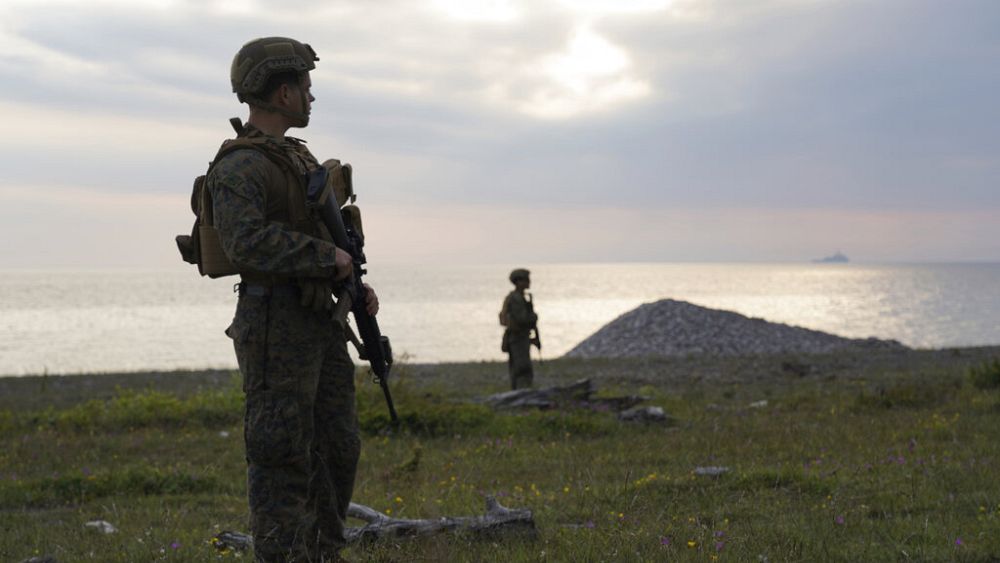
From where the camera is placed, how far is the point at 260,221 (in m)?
4.66

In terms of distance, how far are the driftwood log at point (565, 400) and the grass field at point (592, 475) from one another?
757 millimetres

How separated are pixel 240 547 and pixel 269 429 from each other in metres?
1.80

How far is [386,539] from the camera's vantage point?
584cm

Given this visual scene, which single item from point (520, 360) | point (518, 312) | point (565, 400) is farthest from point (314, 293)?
point (520, 360)

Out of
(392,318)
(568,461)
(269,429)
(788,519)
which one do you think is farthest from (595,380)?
(392,318)

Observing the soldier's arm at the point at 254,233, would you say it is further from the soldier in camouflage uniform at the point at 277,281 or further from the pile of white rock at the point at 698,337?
the pile of white rock at the point at 698,337

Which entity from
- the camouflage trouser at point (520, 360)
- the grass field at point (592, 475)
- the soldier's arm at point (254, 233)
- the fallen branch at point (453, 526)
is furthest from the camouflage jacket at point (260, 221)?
the camouflage trouser at point (520, 360)

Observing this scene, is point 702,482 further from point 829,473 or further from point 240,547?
point 240,547

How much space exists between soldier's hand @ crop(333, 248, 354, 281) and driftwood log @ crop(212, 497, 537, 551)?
1.92 m

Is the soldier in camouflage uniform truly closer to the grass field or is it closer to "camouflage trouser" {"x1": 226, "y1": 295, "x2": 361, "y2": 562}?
"camouflage trouser" {"x1": 226, "y1": 295, "x2": 361, "y2": 562}

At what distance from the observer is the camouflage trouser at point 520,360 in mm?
17266

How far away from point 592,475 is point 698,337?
26.3 meters

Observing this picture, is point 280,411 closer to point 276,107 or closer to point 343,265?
point 343,265

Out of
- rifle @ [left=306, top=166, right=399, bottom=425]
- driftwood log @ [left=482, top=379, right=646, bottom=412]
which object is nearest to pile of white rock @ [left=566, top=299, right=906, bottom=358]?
driftwood log @ [left=482, top=379, right=646, bottom=412]
